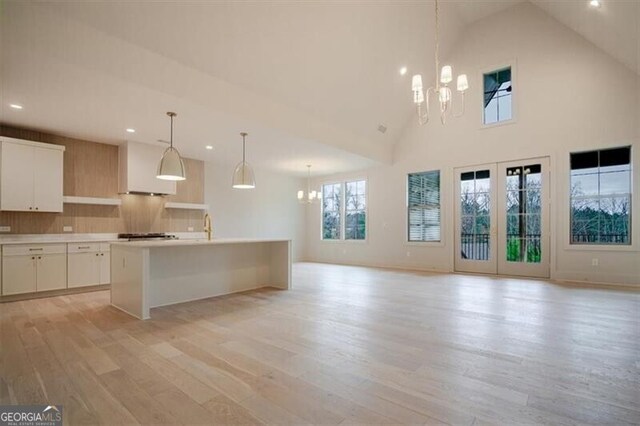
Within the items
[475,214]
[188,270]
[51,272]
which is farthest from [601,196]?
[51,272]

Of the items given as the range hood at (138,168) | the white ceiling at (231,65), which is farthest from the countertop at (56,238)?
the white ceiling at (231,65)

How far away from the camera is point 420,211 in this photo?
7.93 m

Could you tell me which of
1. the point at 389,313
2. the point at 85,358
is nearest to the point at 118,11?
the point at 85,358

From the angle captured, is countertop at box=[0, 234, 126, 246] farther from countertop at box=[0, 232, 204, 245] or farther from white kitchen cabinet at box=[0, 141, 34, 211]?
white kitchen cabinet at box=[0, 141, 34, 211]

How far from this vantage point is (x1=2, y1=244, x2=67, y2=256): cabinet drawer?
453 cm

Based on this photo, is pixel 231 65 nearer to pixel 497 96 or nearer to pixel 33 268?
pixel 33 268

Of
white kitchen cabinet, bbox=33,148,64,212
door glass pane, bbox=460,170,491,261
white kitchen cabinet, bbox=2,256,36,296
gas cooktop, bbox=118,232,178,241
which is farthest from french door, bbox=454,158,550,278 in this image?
white kitchen cabinet, bbox=2,256,36,296

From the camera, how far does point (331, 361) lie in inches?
98.4

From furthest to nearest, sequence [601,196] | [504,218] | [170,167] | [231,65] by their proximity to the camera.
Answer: [504,218] < [601,196] < [231,65] < [170,167]

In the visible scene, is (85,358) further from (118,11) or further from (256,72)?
(256,72)

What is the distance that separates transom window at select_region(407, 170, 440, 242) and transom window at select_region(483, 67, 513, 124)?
1664 millimetres

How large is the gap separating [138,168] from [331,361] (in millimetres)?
5326

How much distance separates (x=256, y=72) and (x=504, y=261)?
611 cm

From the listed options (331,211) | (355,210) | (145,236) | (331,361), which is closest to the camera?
(331,361)
